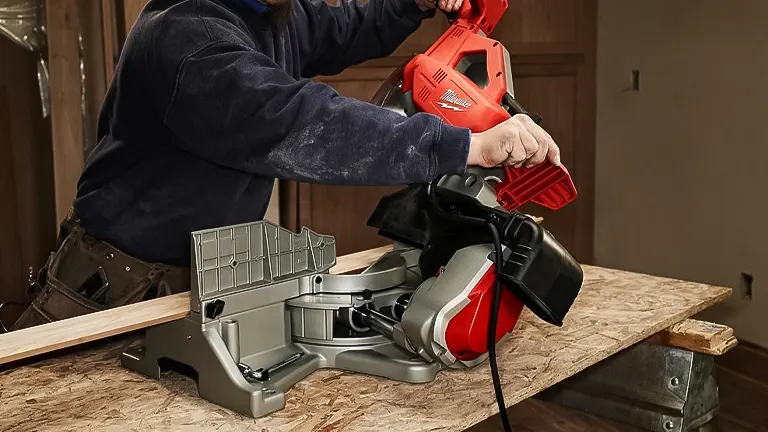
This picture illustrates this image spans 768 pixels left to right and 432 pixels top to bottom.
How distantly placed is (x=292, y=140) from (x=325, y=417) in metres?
0.38

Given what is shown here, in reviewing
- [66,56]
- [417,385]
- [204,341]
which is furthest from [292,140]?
[66,56]

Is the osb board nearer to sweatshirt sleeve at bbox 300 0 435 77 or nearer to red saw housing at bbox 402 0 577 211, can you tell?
red saw housing at bbox 402 0 577 211

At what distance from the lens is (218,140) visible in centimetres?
116

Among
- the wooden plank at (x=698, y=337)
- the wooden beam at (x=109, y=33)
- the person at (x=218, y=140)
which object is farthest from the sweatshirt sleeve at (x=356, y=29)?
the wooden beam at (x=109, y=33)

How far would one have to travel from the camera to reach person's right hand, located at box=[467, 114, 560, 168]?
1.18m

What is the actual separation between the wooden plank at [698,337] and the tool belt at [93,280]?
2.97ft

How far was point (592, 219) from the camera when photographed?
12.5ft

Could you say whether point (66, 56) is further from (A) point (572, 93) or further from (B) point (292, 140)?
(A) point (572, 93)

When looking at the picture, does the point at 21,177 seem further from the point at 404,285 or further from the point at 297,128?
the point at 297,128

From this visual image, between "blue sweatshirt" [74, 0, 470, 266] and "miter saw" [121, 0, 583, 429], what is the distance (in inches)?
5.8

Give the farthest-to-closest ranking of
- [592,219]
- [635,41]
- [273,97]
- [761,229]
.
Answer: [592,219] → [635,41] → [761,229] → [273,97]

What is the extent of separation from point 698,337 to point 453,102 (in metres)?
0.65

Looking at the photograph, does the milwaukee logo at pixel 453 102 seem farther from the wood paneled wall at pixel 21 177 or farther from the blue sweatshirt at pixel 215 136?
the wood paneled wall at pixel 21 177

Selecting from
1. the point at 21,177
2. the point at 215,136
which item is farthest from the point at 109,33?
the point at 215,136
